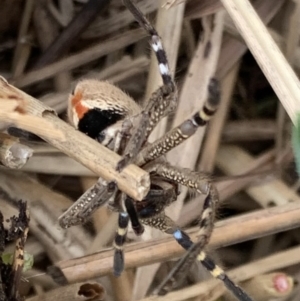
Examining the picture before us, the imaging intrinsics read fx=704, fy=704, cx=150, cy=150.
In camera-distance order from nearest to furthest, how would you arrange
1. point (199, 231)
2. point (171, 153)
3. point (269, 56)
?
point (269, 56), point (199, 231), point (171, 153)

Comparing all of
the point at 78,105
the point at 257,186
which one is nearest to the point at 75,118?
the point at 78,105

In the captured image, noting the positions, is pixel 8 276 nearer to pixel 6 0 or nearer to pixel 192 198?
pixel 192 198

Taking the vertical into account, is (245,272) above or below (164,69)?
below

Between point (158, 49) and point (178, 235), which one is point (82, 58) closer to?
point (158, 49)

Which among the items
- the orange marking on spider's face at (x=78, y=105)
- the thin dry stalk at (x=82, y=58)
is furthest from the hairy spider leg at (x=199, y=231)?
the thin dry stalk at (x=82, y=58)

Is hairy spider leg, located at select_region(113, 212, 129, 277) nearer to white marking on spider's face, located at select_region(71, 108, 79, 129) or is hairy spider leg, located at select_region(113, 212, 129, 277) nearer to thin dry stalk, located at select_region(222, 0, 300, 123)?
white marking on spider's face, located at select_region(71, 108, 79, 129)

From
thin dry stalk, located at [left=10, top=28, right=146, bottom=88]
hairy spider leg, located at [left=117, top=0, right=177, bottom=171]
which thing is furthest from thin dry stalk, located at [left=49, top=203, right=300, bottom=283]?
thin dry stalk, located at [left=10, top=28, right=146, bottom=88]

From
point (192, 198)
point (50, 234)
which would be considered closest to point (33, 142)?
point (50, 234)
